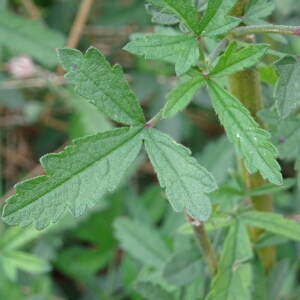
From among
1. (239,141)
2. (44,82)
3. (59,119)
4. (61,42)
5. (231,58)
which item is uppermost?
(231,58)

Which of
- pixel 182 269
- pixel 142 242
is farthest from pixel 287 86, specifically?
pixel 142 242

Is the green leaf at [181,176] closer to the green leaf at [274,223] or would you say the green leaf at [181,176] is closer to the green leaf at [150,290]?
the green leaf at [274,223]

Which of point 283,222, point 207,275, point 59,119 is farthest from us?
point 59,119

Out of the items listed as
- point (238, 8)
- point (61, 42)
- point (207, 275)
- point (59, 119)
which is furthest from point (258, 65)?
point (59, 119)

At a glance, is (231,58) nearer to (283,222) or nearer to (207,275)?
(283,222)

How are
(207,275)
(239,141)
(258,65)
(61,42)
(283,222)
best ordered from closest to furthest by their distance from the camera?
(239,141) < (258,65) < (283,222) < (207,275) < (61,42)

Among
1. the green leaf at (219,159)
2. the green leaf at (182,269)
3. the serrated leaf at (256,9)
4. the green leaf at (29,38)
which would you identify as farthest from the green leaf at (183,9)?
the green leaf at (29,38)
